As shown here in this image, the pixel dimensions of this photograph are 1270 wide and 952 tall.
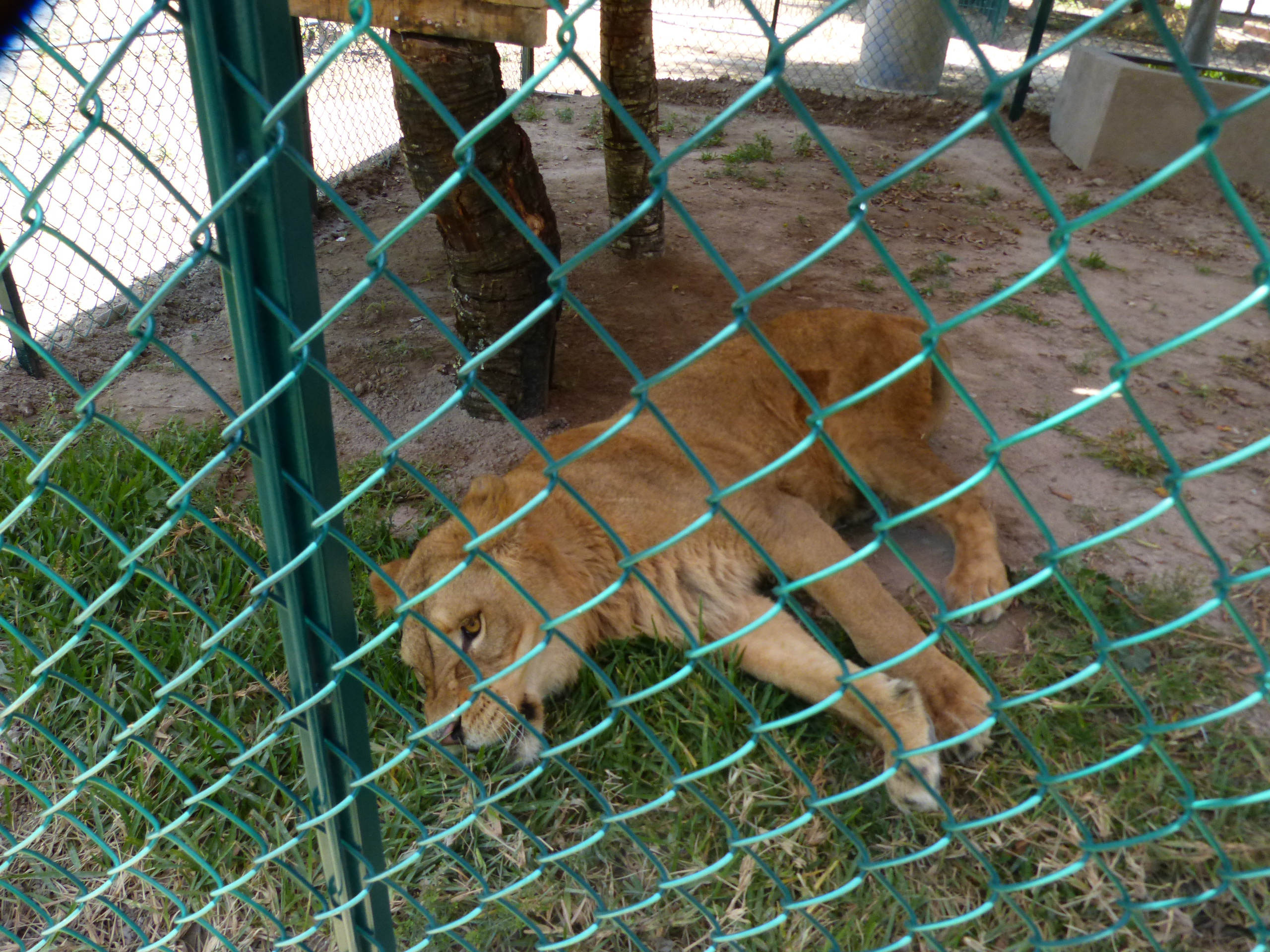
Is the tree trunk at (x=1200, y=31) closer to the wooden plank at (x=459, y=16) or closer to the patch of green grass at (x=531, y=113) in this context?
the patch of green grass at (x=531, y=113)

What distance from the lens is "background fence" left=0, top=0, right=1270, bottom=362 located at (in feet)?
18.2

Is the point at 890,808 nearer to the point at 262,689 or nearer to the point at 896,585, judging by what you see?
the point at 896,585

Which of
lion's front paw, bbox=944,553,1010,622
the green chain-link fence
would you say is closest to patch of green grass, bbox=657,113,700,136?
the green chain-link fence

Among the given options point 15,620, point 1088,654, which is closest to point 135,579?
point 15,620

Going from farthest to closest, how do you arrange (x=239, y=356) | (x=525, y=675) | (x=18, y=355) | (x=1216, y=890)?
(x=18, y=355)
(x=525, y=675)
(x=1216, y=890)
(x=239, y=356)

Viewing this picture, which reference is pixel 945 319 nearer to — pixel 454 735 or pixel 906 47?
pixel 454 735

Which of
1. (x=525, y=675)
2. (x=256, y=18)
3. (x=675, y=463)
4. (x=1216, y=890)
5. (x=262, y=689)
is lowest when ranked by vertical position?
(x=262, y=689)

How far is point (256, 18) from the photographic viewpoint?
3.74 feet

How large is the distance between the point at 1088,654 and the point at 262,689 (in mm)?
2642

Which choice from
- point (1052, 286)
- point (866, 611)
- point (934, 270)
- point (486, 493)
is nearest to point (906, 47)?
point (934, 270)

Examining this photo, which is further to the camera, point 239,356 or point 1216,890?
point 1216,890

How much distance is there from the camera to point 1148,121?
24.6 ft

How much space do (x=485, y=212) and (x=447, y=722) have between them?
267 cm

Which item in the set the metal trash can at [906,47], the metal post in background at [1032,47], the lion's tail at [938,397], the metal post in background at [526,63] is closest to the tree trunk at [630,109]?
the lion's tail at [938,397]
